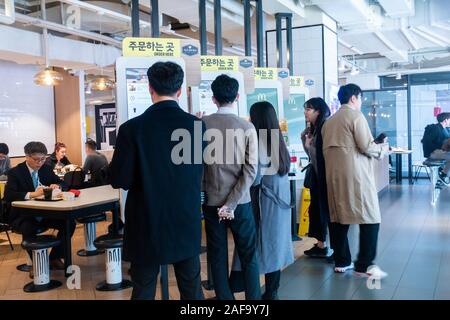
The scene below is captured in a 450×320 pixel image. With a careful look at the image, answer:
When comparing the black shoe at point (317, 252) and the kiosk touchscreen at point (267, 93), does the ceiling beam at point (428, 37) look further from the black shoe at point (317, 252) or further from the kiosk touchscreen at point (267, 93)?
the black shoe at point (317, 252)

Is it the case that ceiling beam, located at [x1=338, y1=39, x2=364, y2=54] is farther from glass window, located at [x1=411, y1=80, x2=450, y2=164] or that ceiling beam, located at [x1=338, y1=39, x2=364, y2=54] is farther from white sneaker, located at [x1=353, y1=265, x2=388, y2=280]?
white sneaker, located at [x1=353, y1=265, x2=388, y2=280]

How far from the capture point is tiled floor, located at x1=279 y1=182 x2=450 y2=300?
12.1ft

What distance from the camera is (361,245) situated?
13.2ft

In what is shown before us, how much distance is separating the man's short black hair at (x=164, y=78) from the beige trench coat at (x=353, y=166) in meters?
2.09

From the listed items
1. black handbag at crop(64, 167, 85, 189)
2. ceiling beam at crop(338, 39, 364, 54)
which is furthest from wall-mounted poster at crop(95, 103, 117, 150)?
ceiling beam at crop(338, 39, 364, 54)

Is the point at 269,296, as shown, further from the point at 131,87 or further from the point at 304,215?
the point at 304,215

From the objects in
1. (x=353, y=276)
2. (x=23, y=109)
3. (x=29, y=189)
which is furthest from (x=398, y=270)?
(x=23, y=109)

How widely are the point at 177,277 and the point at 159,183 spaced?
0.54m

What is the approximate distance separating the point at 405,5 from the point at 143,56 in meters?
4.90

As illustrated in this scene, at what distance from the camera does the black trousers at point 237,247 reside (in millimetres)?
2926

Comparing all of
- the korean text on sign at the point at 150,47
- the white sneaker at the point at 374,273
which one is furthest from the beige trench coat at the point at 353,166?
the korean text on sign at the point at 150,47

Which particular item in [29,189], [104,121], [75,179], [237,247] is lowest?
[237,247]
